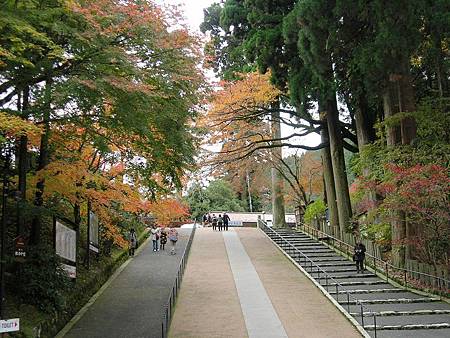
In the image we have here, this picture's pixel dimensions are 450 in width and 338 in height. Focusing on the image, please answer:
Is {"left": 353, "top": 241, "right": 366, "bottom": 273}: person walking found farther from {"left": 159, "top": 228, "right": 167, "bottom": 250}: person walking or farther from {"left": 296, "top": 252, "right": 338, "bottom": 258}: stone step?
{"left": 159, "top": 228, "right": 167, "bottom": 250}: person walking

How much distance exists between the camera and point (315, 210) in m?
27.9

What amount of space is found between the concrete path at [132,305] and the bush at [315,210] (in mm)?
9864

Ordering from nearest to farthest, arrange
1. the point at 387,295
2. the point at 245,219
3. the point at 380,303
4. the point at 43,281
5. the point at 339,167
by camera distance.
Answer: the point at 43,281 → the point at 380,303 → the point at 387,295 → the point at 339,167 → the point at 245,219

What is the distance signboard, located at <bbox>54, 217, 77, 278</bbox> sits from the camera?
44.0 ft

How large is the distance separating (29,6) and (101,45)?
1393mm

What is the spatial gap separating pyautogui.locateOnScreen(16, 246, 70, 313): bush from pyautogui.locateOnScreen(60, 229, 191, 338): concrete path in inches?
35.0

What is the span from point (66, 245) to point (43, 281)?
83.9 inches

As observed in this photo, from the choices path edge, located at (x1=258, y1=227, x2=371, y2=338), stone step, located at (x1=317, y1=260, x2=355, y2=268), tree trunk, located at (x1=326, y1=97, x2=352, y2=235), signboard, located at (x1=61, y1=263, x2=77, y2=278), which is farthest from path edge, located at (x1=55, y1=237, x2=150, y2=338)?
tree trunk, located at (x1=326, y1=97, x2=352, y2=235)

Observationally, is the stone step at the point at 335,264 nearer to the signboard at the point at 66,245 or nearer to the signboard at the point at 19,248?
the signboard at the point at 66,245

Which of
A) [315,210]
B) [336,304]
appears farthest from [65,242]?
[315,210]

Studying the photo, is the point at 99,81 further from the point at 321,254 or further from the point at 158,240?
the point at 158,240

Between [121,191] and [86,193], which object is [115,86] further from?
[121,191]

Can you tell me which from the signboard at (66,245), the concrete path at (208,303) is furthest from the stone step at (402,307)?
the signboard at (66,245)

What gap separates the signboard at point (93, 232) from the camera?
17562 millimetres
